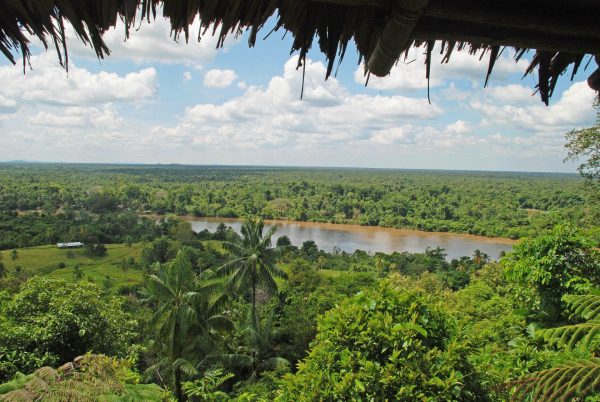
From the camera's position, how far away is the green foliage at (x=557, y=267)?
543 centimetres

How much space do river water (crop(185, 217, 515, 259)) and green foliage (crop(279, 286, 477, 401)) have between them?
38491 mm

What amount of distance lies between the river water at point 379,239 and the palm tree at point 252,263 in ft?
93.1

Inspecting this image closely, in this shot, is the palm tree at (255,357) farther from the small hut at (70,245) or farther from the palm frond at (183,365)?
the small hut at (70,245)

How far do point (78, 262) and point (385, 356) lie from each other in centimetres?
4080

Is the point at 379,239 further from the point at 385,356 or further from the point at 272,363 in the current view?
the point at 385,356

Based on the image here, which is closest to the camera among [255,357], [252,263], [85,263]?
[255,357]

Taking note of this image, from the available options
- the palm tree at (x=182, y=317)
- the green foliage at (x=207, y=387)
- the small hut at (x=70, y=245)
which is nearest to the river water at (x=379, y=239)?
the small hut at (x=70, y=245)

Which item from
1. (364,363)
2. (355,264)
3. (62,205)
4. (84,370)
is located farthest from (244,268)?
(62,205)

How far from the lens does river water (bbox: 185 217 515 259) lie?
4378cm

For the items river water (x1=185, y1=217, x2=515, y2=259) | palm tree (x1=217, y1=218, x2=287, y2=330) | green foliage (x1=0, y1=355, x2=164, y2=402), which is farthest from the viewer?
river water (x1=185, y1=217, x2=515, y2=259)

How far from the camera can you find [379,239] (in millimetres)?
50625

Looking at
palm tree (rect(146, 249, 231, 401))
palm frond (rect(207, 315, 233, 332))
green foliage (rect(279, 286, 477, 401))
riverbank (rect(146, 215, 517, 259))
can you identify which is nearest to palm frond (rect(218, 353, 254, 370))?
palm tree (rect(146, 249, 231, 401))

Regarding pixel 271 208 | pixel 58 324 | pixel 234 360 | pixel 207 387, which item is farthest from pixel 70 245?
pixel 207 387

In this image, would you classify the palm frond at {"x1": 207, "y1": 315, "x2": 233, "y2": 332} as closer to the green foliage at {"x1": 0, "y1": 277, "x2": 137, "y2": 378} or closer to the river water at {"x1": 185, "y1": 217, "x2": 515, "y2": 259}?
the green foliage at {"x1": 0, "y1": 277, "x2": 137, "y2": 378}
